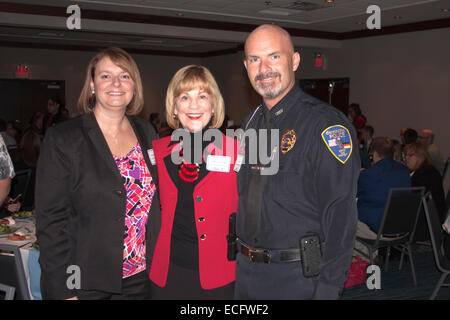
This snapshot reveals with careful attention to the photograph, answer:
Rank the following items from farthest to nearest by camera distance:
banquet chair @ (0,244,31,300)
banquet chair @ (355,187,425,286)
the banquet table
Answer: banquet chair @ (355,187,425,286) → the banquet table → banquet chair @ (0,244,31,300)

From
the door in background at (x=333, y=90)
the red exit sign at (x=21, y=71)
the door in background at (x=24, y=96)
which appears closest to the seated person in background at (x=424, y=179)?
the door in background at (x=333, y=90)

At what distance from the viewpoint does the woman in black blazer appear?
5.59 feet

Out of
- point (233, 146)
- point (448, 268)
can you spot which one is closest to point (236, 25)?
point (448, 268)

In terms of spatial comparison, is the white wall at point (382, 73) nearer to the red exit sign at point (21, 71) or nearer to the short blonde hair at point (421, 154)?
the red exit sign at point (21, 71)

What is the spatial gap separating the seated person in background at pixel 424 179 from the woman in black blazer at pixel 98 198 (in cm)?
391

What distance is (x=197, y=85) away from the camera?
2039 mm

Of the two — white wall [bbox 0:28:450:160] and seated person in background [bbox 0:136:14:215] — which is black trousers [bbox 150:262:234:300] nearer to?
seated person in background [bbox 0:136:14:215]

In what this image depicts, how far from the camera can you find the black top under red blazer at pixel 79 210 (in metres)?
1.69

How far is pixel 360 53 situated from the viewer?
1003cm

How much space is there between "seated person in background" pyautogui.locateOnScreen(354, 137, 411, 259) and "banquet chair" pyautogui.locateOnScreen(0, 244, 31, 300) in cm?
329

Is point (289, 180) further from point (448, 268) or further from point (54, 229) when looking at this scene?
point (448, 268)

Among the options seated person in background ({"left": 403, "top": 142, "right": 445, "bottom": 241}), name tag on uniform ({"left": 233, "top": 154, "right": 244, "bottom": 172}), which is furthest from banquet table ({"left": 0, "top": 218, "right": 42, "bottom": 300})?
seated person in background ({"left": 403, "top": 142, "right": 445, "bottom": 241})

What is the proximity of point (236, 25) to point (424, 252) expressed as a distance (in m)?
6.01

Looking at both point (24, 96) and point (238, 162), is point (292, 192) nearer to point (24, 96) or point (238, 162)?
point (238, 162)
